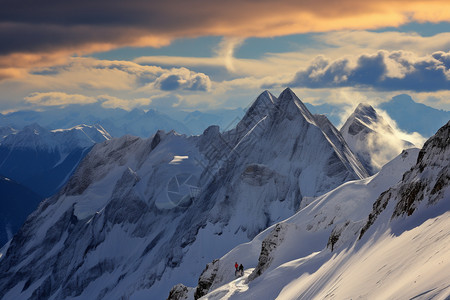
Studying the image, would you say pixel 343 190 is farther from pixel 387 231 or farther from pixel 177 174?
pixel 177 174

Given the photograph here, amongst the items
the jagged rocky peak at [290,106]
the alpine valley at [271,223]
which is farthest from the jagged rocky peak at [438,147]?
the jagged rocky peak at [290,106]

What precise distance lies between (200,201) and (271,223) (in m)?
30.5

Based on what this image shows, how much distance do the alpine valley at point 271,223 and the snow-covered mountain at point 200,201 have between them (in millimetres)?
367

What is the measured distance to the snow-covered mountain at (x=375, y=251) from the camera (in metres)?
25.5

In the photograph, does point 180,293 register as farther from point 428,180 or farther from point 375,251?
point 428,180

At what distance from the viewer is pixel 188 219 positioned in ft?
498

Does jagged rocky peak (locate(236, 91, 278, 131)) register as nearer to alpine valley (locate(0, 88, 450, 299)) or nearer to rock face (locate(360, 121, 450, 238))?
alpine valley (locate(0, 88, 450, 299))

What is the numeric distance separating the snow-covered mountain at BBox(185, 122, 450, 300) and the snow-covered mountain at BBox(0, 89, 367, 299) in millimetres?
67476

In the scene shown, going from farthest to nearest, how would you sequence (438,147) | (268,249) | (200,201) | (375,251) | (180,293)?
(200,201), (180,293), (268,249), (438,147), (375,251)

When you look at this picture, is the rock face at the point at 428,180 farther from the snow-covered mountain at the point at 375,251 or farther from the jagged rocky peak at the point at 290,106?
the jagged rocky peak at the point at 290,106

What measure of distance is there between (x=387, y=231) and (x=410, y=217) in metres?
2.33

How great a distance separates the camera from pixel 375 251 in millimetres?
33156

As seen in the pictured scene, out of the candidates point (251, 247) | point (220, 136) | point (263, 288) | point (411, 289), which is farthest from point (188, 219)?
point (411, 289)

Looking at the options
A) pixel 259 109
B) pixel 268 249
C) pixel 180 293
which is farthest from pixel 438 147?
pixel 259 109
